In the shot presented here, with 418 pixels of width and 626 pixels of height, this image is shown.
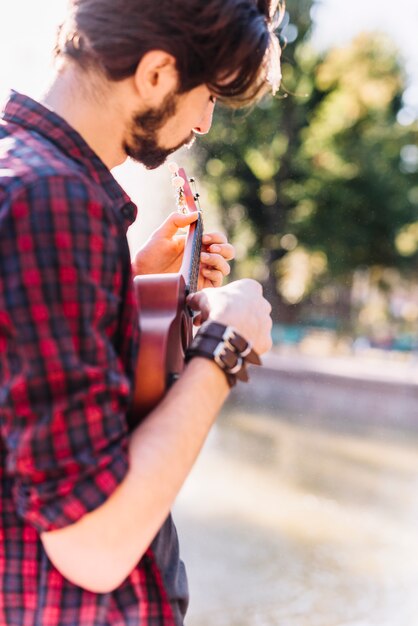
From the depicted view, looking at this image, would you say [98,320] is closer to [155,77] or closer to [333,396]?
[155,77]

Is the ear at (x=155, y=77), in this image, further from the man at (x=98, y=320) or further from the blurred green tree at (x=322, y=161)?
the blurred green tree at (x=322, y=161)

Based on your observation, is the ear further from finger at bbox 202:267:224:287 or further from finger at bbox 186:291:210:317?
finger at bbox 202:267:224:287

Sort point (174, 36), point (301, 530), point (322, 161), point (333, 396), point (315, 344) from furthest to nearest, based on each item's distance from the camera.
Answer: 1. point (322, 161)
2. point (315, 344)
3. point (333, 396)
4. point (301, 530)
5. point (174, 36)

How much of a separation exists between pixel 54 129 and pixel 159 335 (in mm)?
260

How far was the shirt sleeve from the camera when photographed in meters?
0.72

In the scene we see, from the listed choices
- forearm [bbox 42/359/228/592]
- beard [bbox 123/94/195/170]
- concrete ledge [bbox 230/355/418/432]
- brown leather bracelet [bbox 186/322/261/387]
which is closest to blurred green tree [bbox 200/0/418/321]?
concrete ledge [bbox 230/355/418/432]

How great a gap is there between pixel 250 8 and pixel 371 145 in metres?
19.1

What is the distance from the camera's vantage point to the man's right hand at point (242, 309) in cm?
93

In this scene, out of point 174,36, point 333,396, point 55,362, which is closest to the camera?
point 55,362

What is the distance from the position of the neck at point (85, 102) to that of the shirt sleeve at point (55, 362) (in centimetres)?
18

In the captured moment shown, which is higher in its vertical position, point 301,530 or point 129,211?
point 129,211

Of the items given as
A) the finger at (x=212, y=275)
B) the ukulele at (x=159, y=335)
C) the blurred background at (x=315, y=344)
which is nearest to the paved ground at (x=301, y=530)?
the blurred background at (x=315, y=344)

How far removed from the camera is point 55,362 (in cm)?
72

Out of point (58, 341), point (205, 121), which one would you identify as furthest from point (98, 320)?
point (205, 121)
